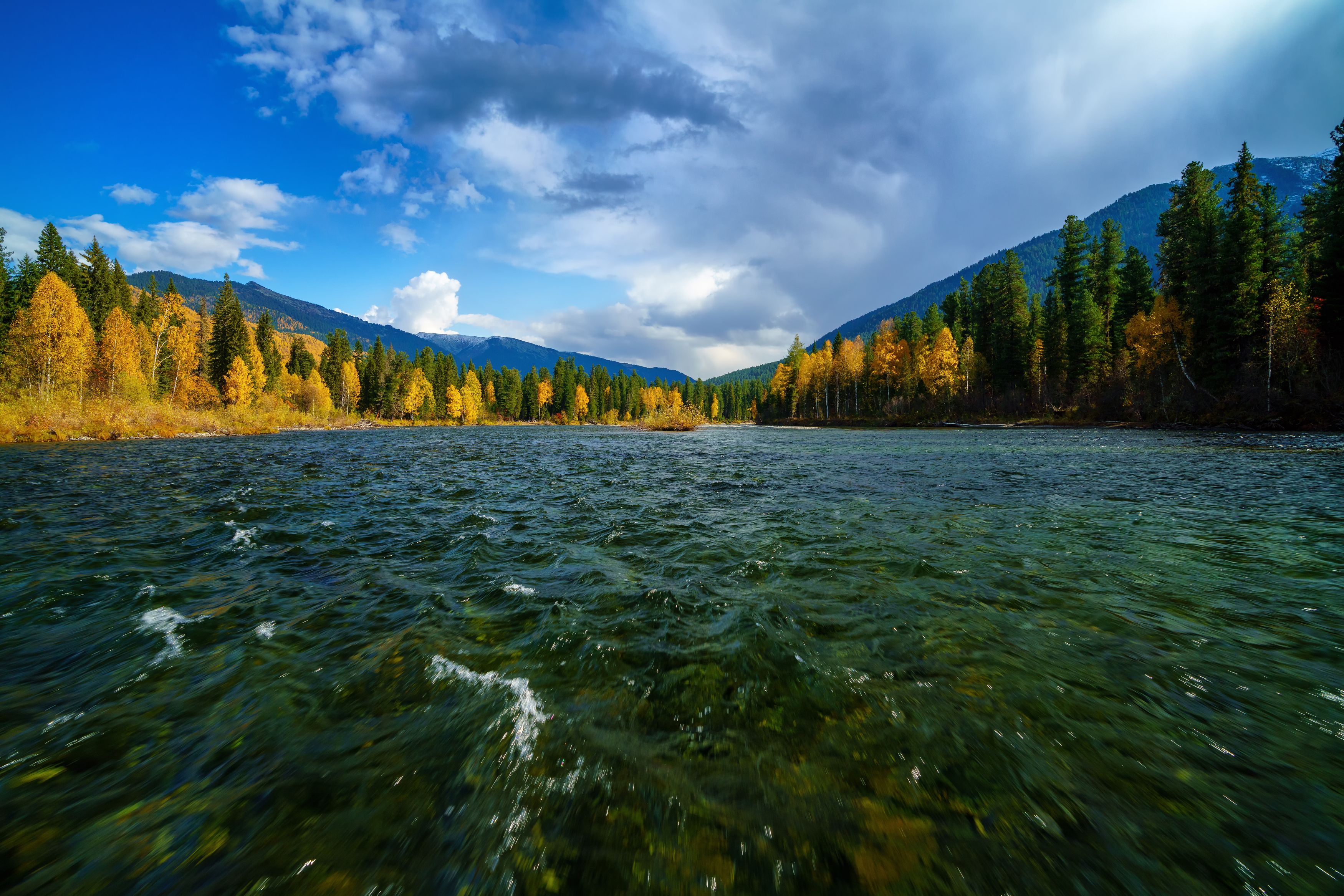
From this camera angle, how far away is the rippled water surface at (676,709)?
2318 mm

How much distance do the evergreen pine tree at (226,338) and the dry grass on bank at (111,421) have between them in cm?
1411

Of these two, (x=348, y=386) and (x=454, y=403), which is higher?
(x=348, y=386)

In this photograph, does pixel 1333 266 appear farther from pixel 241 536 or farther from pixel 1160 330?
pixel 241 536

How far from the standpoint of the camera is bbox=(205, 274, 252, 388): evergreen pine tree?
190 ft

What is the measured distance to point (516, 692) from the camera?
3826 millimetres

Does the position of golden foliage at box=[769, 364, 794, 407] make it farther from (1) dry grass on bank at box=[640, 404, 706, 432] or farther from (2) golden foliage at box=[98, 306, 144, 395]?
(2) golden foliage at box=[98, 306, 144, 395]

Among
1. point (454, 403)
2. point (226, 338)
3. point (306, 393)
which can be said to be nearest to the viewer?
point (226, 338)

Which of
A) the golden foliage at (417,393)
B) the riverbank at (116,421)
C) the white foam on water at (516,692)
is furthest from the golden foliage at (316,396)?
the white foam on water at (516,692)

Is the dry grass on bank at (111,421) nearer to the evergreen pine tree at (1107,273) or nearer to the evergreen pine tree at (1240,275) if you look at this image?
the evergreen pine tree at (1240,275)

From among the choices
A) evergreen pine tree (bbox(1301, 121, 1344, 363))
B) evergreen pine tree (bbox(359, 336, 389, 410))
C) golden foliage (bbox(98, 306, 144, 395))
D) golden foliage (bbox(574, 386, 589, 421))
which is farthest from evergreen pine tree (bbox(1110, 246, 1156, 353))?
evergreen pine tree (bbox(359, 336, 389, 410))

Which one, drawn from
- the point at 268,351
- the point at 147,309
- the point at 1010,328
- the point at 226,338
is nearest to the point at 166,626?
the point at 226,338

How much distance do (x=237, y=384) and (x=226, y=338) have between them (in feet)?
25.9

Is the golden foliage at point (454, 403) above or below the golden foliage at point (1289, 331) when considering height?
below

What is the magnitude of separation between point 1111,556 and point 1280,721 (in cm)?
421
